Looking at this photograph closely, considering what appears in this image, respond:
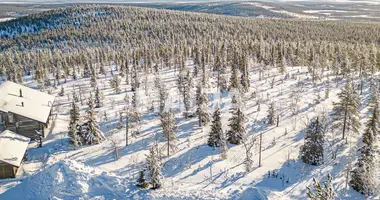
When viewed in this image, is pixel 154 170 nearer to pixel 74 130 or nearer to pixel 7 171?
pixel 74 130

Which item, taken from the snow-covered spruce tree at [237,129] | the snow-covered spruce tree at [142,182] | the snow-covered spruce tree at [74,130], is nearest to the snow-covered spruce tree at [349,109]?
the snow-covered spruce tree at [237,129]

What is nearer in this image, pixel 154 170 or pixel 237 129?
pixel 154 170

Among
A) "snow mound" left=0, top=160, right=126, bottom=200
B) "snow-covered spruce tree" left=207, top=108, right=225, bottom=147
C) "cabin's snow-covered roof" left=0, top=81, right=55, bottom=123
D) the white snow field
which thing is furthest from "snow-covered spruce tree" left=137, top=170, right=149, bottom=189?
"cabin's snow-covered roof" left=0, top=81, right=55, bottom=123

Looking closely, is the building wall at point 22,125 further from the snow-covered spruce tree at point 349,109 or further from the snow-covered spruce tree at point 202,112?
the snow-covered spruce tree at point 349,109

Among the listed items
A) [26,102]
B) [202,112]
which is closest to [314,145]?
[202,112]

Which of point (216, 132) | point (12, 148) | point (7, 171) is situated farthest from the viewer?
point (216, 132)

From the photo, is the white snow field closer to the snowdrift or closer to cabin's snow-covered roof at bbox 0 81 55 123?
the snowdrift

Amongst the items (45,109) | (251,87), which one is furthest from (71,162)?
(251,87)
